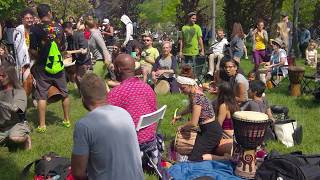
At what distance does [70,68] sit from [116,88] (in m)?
6.11

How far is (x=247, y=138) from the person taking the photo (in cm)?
605

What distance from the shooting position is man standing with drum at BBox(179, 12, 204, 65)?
498 inches

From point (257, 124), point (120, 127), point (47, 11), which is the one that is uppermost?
point (47, 11)

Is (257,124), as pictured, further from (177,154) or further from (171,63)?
(171,63)

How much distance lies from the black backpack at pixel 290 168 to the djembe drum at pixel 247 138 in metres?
0.26

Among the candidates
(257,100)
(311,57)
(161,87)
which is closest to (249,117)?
(257,100)

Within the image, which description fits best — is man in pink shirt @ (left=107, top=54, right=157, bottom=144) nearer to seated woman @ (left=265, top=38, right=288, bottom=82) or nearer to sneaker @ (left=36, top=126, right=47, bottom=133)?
sneaker @ (left=36, top=126, right=47, bottom=133)

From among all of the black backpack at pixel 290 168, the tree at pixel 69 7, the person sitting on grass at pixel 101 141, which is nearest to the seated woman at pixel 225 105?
the black backpack at pixel 290 168

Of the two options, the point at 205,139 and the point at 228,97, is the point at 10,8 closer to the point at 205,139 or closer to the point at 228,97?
the point at 228,97

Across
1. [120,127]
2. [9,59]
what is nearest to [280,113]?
[9,59]

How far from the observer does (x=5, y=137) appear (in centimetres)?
673

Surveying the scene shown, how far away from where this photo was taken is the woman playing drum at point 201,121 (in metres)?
6.31

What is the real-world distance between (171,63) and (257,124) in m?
5.36

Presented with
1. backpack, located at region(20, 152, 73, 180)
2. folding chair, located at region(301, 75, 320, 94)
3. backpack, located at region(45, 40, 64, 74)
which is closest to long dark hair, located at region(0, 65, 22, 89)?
backpack, located at region(45, 40, 64, 74)
